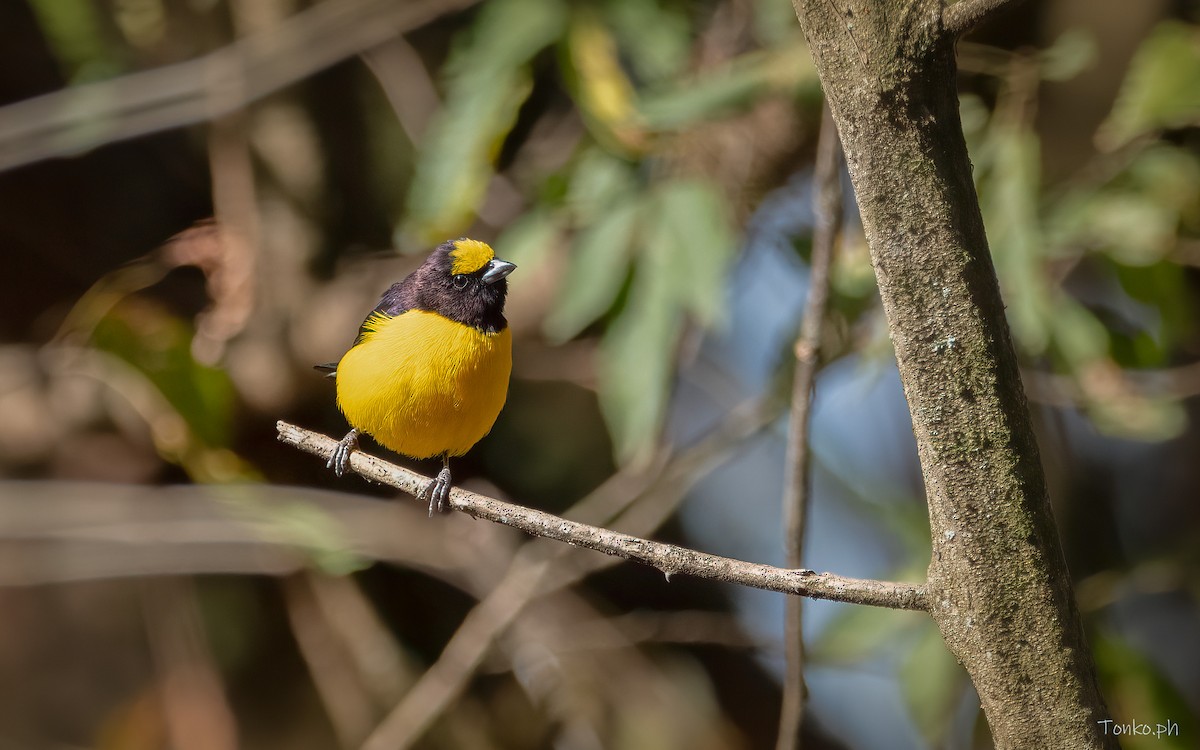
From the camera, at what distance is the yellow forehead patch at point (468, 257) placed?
2.02m

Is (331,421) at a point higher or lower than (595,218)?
higher

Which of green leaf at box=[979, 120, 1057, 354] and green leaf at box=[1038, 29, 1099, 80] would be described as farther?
green leaf at box=[1038, 29, 1099, 80]

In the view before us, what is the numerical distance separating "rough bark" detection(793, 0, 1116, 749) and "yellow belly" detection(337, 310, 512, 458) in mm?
777

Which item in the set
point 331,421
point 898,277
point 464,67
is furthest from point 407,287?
point 331,421

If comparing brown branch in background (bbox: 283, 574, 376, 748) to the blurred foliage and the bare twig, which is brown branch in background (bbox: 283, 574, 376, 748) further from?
the bare twig

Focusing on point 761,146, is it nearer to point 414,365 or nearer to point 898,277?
point 414,365

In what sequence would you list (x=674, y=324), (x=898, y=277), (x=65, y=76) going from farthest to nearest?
(x=65, y=76) < (x=674, y=324) < (x=898, y=277)

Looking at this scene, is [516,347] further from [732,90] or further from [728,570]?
[728,570]

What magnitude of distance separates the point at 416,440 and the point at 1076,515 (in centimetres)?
307

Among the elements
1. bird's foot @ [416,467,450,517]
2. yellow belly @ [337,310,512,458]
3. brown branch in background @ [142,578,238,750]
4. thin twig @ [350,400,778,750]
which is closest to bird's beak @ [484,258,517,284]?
yellow belly @ [337,310,512,458]

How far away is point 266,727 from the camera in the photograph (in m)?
4.22

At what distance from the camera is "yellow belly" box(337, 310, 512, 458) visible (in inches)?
67.4

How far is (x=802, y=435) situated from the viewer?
5.43 feet

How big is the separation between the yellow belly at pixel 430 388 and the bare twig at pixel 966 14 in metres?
0.93
